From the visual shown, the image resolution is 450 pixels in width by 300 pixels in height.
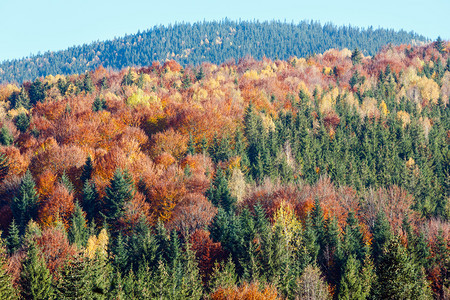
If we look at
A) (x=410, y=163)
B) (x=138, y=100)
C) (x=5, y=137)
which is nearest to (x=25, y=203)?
(x=5, y=137)

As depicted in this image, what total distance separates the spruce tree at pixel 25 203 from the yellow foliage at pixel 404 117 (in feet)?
296

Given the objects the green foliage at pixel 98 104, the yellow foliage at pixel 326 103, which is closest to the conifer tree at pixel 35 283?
the green foliage at pixel 98 104

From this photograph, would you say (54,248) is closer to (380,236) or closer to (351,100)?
(380,236)

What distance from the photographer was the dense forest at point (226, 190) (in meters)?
49.6

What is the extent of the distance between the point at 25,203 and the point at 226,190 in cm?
3085

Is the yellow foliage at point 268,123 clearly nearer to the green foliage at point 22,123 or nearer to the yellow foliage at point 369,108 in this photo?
the yellow foliage at point 369,108

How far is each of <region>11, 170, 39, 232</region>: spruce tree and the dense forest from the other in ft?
0.98

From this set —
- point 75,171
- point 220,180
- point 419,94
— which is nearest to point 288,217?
→ point 220,180

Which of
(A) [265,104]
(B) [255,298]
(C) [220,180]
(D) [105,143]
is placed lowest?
(B) [255,298]

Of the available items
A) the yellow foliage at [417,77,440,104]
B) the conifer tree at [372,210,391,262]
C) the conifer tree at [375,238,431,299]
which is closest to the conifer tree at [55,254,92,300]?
the conifer tree at [375,238,431,299]

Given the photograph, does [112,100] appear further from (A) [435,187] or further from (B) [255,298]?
(B) [255,298]

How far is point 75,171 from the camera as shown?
84.7 m

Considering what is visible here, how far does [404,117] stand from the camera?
126688 mm

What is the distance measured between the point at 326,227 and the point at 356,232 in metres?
3.98
